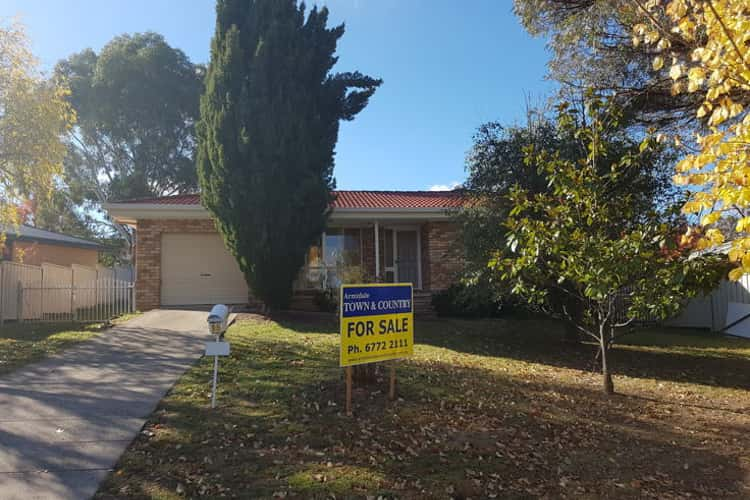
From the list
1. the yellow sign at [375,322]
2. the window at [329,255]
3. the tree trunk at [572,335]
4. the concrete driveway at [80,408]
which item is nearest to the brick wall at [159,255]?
the window at [329,255]

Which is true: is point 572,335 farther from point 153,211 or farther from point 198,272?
point 153,211

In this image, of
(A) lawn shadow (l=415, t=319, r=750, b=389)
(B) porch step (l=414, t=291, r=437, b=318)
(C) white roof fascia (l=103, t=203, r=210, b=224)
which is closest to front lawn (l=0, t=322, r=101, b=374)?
(C) white roof fascia (l=103, t=203, r=210, b=224)

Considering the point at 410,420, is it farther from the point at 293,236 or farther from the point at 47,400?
the point at 293,236

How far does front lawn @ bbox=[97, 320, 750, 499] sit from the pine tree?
3.15 meters

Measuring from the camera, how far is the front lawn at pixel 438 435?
3.62 m

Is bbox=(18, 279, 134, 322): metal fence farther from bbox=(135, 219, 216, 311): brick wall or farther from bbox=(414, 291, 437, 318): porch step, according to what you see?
bbox=(414, 291, 437, 318): porch step

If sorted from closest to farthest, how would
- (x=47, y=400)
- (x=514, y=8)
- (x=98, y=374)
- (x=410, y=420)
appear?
(x=410, y=420)
(x=47, y=400)
(x=98, y=374)
(x=514, y=8)

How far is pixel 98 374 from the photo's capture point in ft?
20.6

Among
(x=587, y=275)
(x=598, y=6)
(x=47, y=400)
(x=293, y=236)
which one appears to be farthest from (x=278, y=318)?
(x=598, y=6)

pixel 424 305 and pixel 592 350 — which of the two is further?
pixel 424 305

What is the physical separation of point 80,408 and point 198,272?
8625 millimetres

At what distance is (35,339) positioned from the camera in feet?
29.2

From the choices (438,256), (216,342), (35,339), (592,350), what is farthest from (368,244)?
(216,342)

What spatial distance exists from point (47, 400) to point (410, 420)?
13.2ft
